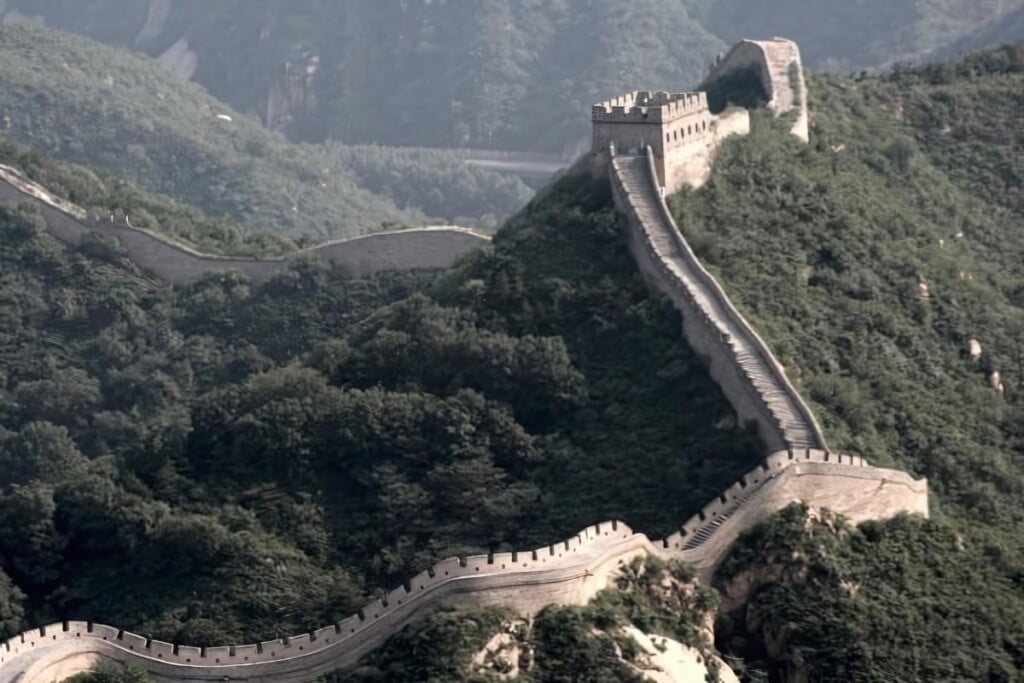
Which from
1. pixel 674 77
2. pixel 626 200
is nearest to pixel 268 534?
pixel 626 200

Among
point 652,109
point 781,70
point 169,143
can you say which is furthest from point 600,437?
point 169,143

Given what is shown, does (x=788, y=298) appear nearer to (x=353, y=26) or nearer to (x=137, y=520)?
(x=137, y=520)

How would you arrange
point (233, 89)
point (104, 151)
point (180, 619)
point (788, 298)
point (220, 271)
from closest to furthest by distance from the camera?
point (180, 619)
point (788, 298)
point (220, 271)
point (104, 151)
point (233, 89)

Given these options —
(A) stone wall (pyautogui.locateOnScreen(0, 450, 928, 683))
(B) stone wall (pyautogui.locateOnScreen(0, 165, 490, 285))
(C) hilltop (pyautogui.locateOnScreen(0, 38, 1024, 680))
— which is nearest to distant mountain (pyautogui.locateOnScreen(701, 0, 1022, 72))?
(B) stone wall (pyautogui.locateOnScreen(0, 165, 490, 285))

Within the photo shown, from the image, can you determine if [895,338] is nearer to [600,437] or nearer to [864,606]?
[600,437]

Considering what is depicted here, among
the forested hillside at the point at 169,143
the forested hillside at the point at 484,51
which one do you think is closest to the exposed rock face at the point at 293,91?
the forested hillside at the point at 484,51

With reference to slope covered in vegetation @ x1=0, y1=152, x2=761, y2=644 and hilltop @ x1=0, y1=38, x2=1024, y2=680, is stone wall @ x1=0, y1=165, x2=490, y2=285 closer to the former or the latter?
hilltop @ x1=0, y1=38, x2=1024, y2=680
